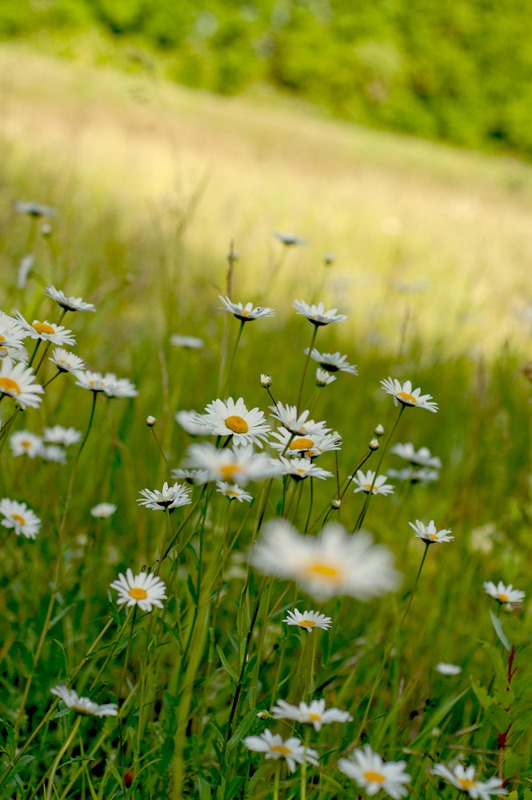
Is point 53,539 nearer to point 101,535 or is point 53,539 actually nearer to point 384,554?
point 101,535

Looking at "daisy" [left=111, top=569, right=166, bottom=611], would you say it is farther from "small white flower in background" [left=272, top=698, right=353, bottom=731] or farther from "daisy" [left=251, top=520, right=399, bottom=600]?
"daisy" [left=251, top=520, right=399, bottom=600]

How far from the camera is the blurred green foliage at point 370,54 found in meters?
16.7

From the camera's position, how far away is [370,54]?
17.3 m

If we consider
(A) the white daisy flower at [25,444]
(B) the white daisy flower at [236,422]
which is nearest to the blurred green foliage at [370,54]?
(A) the white daisy flower at [25,444]

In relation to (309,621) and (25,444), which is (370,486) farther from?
(25,444)

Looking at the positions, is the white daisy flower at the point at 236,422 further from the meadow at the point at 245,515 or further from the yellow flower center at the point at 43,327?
the yellow flower center at the point at 43,327

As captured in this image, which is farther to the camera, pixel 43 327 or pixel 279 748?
pixel 43 327

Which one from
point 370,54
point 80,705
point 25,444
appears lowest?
point 370,54

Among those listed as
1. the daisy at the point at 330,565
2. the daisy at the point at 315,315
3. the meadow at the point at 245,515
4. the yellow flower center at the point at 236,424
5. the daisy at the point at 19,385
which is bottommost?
the meadow at the point at 245,515

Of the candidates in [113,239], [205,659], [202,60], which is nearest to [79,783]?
[205,659]

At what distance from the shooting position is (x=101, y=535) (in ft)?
3.58

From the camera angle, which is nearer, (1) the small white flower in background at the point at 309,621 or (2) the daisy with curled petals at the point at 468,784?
(2) the daisy with curled petals at the point at 468,784

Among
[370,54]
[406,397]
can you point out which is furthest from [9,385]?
[370,54]

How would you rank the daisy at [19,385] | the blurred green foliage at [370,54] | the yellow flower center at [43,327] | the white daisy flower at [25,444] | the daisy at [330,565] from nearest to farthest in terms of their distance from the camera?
the daisy at [330,565] < the daisy at [19,385] < the yellow flower center at [43,327] < the white daisy flower at [25,444] < the blurred green foliage at [370,54]
